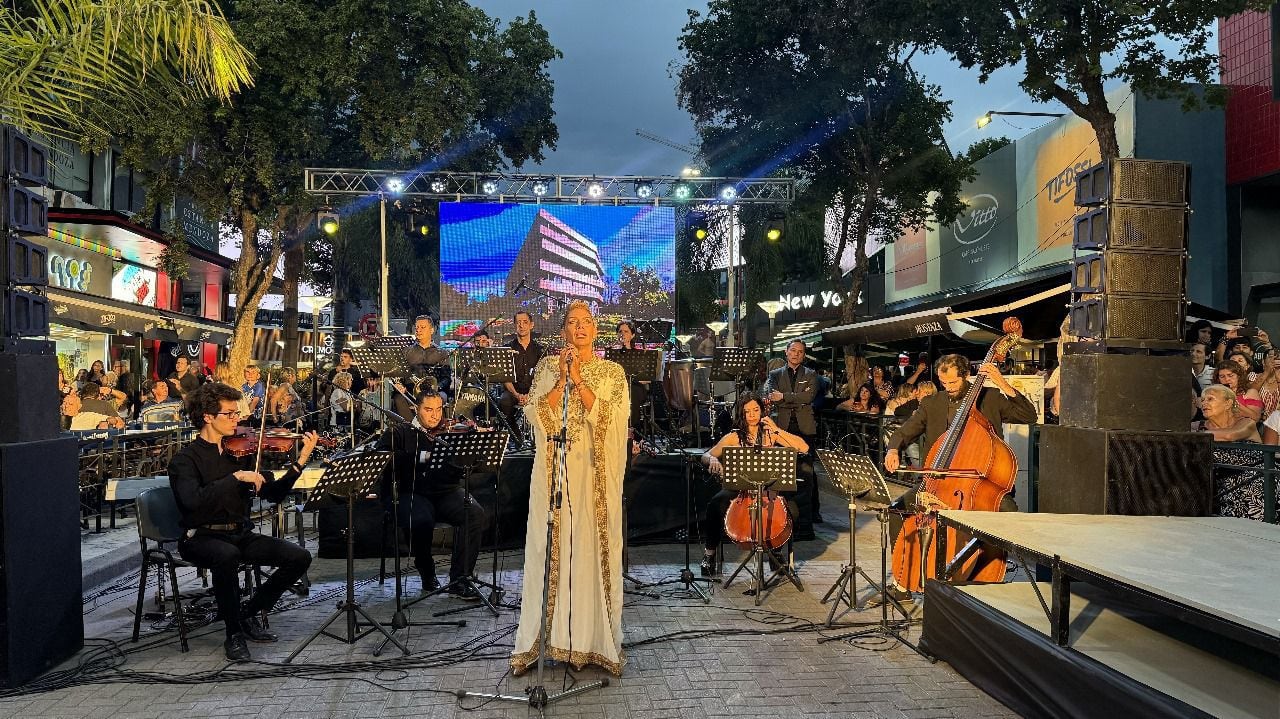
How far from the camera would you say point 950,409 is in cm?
684

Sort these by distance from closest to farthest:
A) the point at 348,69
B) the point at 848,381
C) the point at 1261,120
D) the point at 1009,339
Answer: the point at 1009,339
the point at 1261,120
the point at 348,69
the point at 848,381

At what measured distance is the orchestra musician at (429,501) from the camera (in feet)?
23.6

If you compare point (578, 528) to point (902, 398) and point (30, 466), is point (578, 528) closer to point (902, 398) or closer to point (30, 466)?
point (30, 466)

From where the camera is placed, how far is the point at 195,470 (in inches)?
229

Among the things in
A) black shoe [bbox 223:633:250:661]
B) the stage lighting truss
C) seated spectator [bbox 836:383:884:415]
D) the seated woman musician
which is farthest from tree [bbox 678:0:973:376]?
black shoe [bbox 223:633:250:661]

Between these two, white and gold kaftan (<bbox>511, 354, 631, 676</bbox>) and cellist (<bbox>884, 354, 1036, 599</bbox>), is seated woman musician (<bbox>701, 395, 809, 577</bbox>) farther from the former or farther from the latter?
white and gold kaftan (<bbox>511, 354, 631, 676</bbox>)

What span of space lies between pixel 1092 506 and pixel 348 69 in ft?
49.9

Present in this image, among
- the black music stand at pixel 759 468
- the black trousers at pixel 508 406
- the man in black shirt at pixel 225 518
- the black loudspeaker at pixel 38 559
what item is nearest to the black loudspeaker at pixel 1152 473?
the black music stand at pixel 759 468

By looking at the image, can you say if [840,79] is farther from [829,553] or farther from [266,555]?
[266,555]

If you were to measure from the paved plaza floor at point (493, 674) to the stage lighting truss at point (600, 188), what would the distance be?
485 inches

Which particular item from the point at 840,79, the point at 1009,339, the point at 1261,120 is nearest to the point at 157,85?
the point at 840,79

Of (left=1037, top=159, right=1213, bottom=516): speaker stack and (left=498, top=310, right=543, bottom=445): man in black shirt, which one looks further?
(left=498, top=310, right=543, bottom=445): man in black shirt

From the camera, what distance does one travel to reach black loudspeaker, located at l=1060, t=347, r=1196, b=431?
5.55 meters

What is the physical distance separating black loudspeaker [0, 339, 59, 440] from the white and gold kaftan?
2973mm
